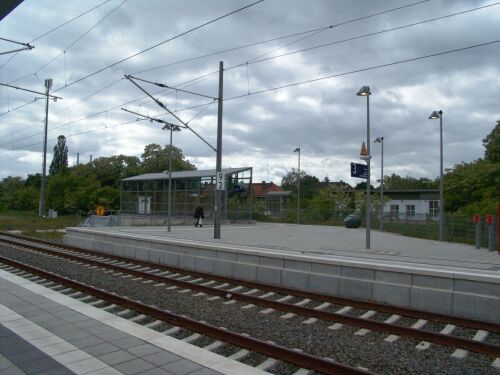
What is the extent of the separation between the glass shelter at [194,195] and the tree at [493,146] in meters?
23.3

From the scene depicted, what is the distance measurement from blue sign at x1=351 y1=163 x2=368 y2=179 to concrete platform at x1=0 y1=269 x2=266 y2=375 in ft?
33.6

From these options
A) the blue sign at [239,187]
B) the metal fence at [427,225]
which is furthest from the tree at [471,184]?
the blue sign at [239,187]

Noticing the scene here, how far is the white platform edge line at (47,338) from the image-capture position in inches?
204

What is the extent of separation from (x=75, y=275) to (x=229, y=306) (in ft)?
18.9

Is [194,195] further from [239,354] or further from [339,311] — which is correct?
[239,354]

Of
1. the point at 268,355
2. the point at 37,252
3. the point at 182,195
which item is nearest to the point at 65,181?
the point at 182,195

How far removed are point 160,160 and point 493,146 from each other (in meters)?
47.1

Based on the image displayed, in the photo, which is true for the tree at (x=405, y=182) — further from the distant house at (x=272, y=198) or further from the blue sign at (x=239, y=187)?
the blue sign at (x=239, y=187)

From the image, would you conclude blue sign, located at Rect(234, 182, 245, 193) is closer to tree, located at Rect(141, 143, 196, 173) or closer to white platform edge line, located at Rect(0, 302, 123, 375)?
white platform edge line, located at Rect(0, 302, 123, 375)

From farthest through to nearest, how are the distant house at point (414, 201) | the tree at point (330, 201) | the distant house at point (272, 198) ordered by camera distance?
the distant house at point (414, 201)
the tree at point (330, 201)
the distant house at point (272, 198)

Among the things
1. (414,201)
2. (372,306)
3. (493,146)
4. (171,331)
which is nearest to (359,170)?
(372,306)

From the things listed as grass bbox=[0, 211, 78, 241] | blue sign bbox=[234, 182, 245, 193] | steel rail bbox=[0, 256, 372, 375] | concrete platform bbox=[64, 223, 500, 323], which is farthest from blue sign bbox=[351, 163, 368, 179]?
blue sign bbox=[234, 182, 245, 193]

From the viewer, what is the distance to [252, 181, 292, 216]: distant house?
155 feet

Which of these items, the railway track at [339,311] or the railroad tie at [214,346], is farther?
the railway track at [339,311]
